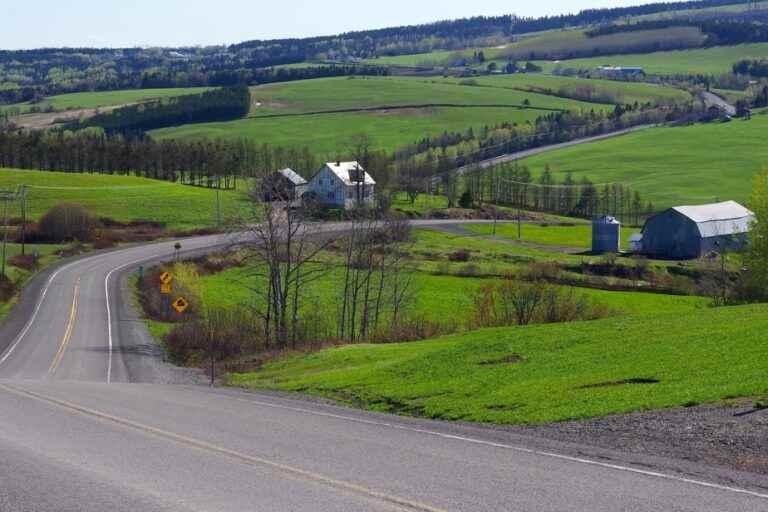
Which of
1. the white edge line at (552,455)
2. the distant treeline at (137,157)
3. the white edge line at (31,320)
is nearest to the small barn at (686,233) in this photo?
the white edge line at (31,320)

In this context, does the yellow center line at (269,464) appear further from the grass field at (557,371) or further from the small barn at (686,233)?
the small barn at (686,233)

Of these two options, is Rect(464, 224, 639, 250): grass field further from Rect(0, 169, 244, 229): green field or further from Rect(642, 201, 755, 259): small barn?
Rect(0, 169, 244, 229): green field

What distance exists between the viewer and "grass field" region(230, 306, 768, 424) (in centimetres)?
2167

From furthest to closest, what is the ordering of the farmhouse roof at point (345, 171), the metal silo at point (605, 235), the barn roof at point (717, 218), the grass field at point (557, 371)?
the farmhouse roof at point (345, 171), the metal silo at point (605, 235), the barn roof at point (717, 218), the grass field at point (557, 371)

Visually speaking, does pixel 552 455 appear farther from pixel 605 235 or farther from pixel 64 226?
pixel 64 226

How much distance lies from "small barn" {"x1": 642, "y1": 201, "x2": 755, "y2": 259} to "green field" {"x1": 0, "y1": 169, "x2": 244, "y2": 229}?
45.8m

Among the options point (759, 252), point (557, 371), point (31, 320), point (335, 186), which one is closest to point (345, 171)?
point (335, 186)

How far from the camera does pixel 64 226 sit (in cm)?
10688

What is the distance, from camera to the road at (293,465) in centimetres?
1378

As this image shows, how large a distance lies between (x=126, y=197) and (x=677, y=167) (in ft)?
316

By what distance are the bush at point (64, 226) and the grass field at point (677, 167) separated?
8349cm

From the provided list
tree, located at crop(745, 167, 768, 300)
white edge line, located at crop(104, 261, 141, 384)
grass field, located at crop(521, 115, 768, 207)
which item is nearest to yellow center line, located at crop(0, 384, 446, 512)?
white edge line, located at crop(104, 261, 141, 384)

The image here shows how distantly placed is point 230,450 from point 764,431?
28.6ft

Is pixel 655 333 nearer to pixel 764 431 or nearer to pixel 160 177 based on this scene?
pixel 764 431
